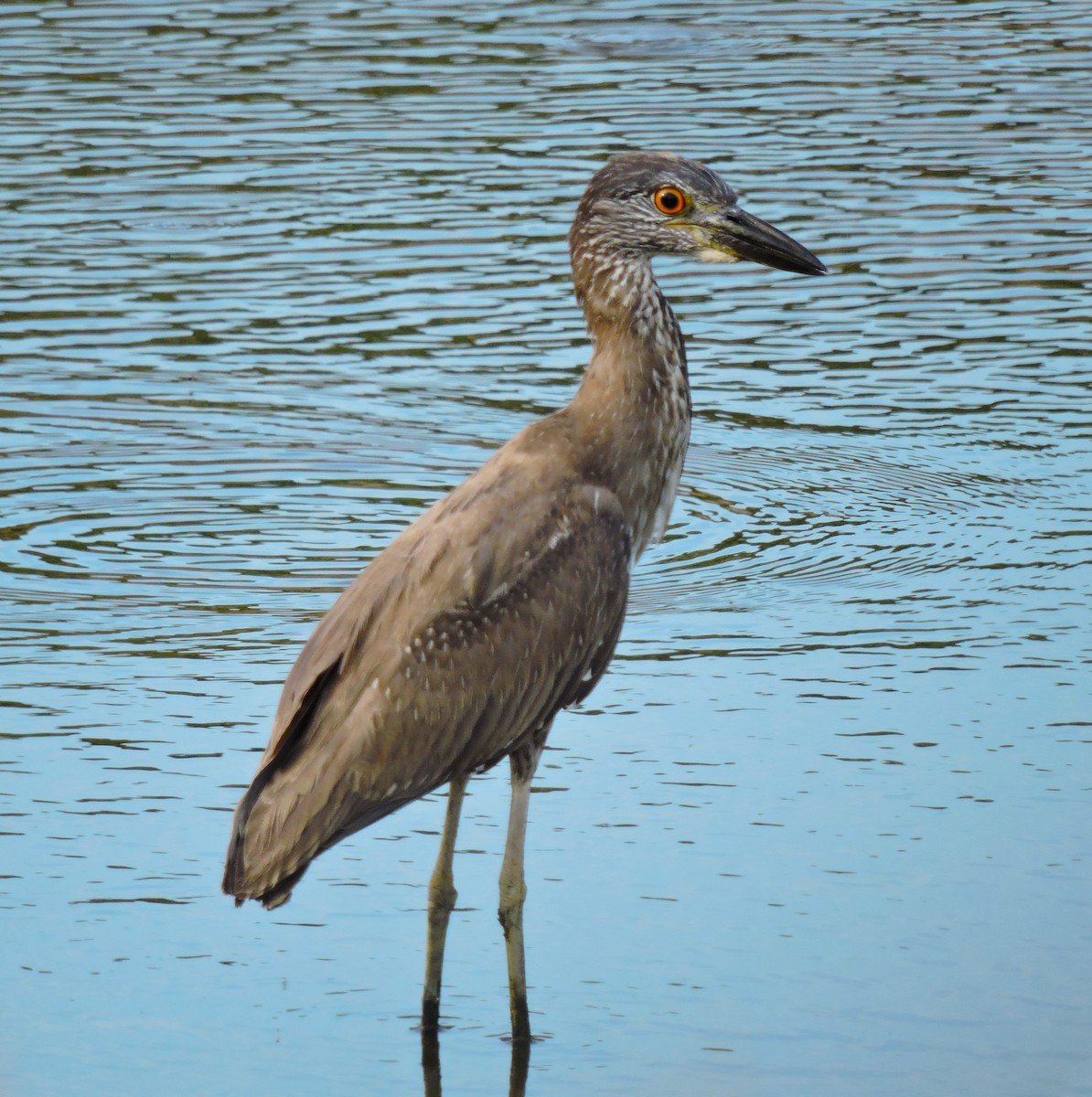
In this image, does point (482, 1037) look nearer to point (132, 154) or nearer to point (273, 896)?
point (273, 896)

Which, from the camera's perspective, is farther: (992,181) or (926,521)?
(992,181)

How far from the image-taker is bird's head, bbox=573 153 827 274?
6.76 meters

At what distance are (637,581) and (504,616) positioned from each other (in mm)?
3108

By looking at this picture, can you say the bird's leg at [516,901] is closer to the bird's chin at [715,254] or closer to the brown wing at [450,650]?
the brown wing at [450,650]

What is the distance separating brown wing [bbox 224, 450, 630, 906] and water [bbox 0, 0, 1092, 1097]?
0.65 meters

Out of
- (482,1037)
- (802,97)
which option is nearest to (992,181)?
(802,97)

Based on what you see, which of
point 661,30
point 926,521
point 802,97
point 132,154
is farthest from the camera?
point 661,30

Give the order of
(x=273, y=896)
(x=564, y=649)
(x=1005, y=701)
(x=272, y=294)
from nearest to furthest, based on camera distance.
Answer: (x=273, y=896), (x=564, y=649), (x=1005, y=701), (x=272, y=294)

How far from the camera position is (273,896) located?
5977mm

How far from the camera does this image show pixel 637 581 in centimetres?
944

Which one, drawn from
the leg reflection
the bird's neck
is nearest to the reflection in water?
the leg reflection

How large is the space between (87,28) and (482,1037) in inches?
640

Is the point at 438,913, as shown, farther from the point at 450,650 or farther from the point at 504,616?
the point at 504,616

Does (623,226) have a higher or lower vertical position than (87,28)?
higher
